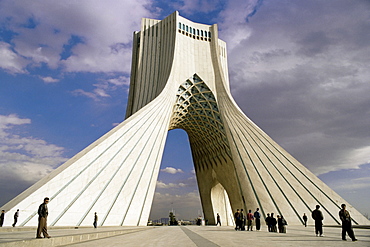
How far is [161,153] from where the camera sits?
13.7 metres

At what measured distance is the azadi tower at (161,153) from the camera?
9.06 m

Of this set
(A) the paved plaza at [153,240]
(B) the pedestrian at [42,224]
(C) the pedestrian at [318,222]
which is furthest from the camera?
(C) the pedestrian at [318,222]

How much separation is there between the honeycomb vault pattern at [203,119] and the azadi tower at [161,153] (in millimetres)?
83

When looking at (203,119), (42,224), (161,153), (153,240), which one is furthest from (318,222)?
(203,119)

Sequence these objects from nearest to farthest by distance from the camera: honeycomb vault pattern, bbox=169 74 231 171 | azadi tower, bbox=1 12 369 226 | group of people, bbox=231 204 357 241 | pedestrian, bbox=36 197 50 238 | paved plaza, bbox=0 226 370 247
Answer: paved plaza, bbox=0 226 370 247
pedestrian, bbox=36 197 50 238
group of people, bbox=231 204 357 241
azadi tower, bbox=1 12 369 226
honeycomb vault pattern, bbox=169 74 231 171

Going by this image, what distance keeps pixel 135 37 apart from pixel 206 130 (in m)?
10.6

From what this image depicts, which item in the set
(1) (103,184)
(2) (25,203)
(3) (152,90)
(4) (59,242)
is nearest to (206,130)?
(3) (152,90)

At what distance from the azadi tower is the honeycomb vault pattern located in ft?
0.27

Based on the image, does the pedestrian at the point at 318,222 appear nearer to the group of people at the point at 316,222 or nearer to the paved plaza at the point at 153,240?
the group of people at the point at 316,222

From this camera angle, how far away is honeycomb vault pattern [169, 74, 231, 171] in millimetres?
19641

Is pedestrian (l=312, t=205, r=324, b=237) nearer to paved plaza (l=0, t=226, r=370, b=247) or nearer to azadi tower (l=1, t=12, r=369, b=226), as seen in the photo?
paved plaza (l=0, t=226, r=370, b=247)

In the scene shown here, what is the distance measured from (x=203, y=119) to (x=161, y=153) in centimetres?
877

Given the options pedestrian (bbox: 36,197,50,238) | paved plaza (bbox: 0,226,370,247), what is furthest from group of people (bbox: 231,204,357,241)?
pedestrian (bbox: 36,197,50,238)

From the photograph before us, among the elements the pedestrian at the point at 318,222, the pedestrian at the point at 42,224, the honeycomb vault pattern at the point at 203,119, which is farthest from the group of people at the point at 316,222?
the honeycomb vault pattern at the point at 203,119
